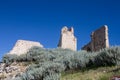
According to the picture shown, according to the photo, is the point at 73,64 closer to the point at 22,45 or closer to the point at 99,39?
the point at 99,39

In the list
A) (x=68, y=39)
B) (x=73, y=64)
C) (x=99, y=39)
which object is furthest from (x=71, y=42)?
(x=73, y=64)

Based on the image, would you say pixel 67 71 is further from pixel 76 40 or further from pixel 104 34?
pixel 76 40

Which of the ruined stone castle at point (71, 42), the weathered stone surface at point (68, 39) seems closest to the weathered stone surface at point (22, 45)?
the ruined stone castle at point (71, 42)

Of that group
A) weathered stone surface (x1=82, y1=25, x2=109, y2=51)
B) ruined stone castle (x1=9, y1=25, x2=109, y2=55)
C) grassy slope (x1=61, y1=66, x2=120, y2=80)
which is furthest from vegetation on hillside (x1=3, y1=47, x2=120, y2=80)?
weathered stone surface (x1=82, y1=25, x2=109, y2=51)

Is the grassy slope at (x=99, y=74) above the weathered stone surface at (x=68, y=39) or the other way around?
the other way around

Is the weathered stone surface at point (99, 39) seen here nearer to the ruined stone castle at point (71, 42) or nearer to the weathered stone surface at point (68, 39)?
the ruined stone castle at point (71, 42)

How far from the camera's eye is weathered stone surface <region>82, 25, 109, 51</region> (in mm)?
29967

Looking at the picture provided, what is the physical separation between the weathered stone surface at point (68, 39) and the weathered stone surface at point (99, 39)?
196 inches

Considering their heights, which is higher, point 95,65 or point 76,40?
point 76,40

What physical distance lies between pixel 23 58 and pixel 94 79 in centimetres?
888

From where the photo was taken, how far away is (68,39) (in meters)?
37.8

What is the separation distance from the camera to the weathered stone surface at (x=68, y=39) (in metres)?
37.0

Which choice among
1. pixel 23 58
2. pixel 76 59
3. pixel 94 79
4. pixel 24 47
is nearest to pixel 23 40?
pixel 24 47

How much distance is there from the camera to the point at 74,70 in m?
10.5
